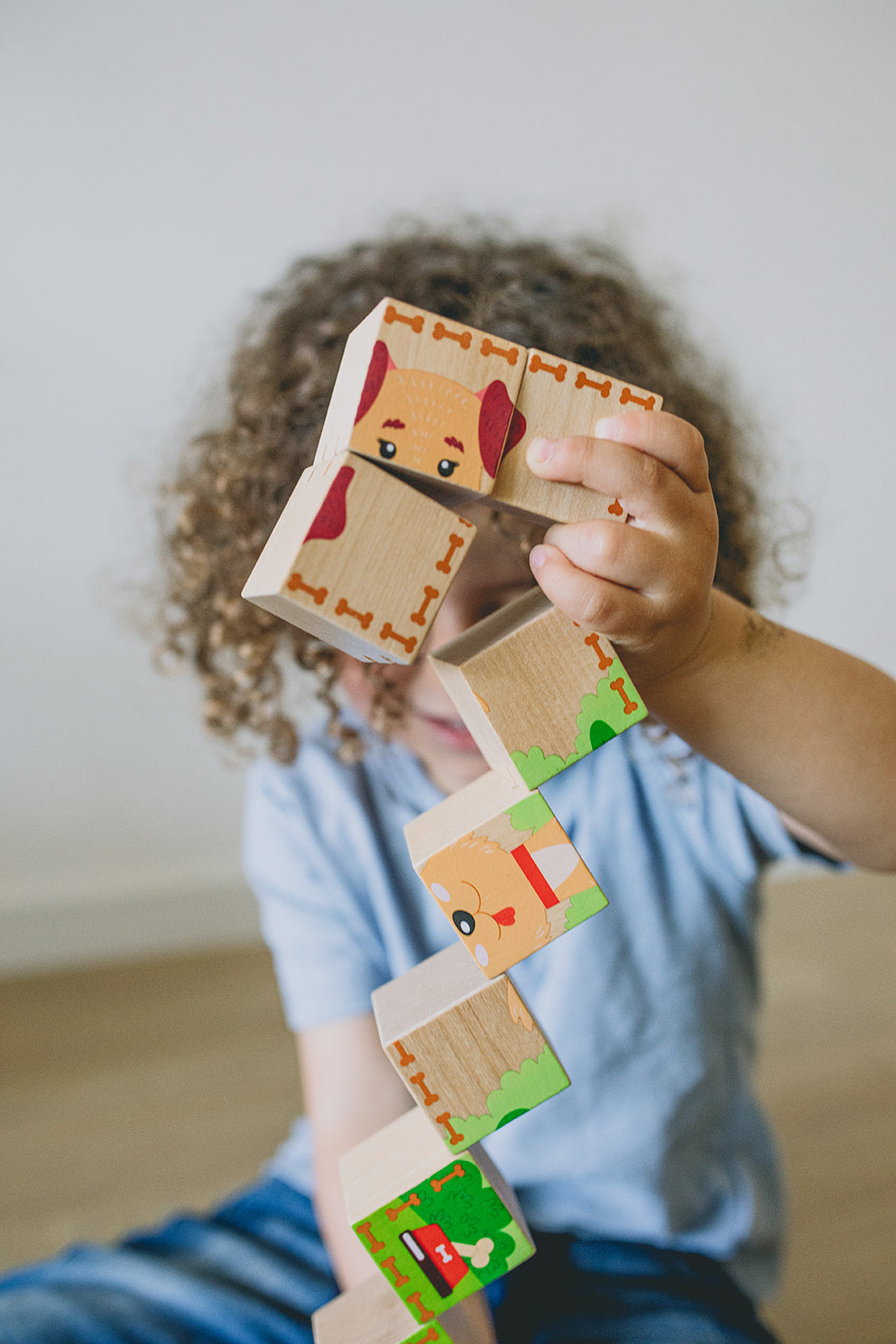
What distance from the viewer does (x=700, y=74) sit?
55.5 inches

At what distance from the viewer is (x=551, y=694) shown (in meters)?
0.38

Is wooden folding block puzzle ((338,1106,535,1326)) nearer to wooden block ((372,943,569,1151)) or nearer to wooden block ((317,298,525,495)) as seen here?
wooden block ((372,943,569,1151))

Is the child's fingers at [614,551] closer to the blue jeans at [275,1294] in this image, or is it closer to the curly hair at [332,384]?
the curly hair at [332,384]

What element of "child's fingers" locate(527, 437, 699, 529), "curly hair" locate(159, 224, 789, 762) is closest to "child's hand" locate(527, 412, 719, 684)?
"child's fingers" locate(527, 437, 699, 529)

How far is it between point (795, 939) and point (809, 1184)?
0.56 metres

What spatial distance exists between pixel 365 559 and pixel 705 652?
18cm

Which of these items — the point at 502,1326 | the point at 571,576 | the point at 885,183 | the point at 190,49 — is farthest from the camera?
the point at 885,183

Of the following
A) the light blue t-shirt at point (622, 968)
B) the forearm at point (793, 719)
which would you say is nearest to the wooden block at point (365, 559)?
the forearm at point (793, 719)

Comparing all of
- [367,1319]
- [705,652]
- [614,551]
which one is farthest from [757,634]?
[367,1319]

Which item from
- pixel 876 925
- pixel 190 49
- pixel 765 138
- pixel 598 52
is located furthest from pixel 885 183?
pixel 876 925

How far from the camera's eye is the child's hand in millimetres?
360

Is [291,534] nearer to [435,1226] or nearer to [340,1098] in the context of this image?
[435,1226]

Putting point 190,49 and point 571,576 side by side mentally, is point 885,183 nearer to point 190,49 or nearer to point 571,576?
point 190,49

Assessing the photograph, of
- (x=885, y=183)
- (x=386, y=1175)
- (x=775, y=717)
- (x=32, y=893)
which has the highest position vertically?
(x=885, y=183)
